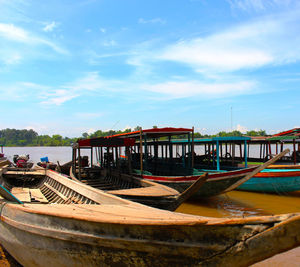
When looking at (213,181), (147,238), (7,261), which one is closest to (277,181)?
(213,181)

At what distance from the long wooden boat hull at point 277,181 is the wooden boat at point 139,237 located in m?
9.87

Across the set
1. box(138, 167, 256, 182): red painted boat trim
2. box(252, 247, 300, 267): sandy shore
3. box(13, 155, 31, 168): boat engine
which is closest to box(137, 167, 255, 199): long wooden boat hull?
box(138, 167, 256, 182): red painted boat trim

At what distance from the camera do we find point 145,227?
3008 mm

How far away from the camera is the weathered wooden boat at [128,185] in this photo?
629cm

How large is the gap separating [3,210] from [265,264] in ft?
18.0

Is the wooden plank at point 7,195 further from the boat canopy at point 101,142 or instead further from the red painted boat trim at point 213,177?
the red painted boat trim at point 213,177

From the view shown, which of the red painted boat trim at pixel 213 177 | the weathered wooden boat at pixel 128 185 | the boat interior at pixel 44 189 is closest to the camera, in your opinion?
the boat interior at pixel 44 189

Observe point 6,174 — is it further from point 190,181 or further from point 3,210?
point 190,181

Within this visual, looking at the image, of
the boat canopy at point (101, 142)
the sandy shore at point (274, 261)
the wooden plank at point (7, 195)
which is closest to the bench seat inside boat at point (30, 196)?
the sandy shore at point (274, 261)

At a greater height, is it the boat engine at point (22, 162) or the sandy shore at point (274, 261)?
the boat engine at point (22, 162)

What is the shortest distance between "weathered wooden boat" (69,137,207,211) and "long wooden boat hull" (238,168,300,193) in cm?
478

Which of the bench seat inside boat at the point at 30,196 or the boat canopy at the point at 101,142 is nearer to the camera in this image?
the bench seat inside boat at the point at 30,196

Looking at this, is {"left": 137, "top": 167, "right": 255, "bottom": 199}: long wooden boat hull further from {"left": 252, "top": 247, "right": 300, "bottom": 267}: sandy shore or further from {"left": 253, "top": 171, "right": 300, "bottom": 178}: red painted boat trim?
{"left": 253, "top": 171, "right": 300, "bottom": 178}: red painted boat trim

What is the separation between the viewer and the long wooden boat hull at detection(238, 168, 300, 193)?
11727mm
